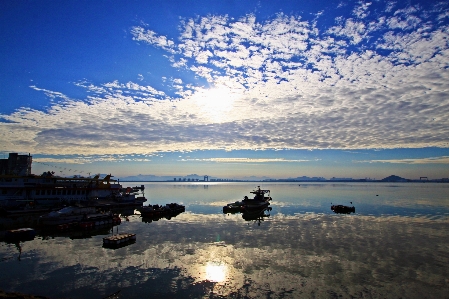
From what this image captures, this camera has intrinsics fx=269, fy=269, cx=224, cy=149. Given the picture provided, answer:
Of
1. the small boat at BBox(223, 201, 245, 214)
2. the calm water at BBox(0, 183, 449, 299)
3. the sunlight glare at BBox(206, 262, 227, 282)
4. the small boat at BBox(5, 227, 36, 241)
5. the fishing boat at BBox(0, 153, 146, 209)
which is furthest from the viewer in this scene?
the small boat at BBox(223, 201, 245, 214)

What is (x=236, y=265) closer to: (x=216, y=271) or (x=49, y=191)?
(x=216, y=271)

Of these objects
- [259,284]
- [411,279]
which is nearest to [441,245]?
[411,279]

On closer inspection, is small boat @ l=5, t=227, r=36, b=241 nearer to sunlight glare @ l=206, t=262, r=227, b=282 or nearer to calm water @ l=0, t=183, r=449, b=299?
calm water @ l=0, t=183, r=449, b=299

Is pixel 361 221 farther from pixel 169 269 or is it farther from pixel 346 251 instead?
pixel 169 269

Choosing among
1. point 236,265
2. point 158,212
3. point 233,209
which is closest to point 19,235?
point 158,212

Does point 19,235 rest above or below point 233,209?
above

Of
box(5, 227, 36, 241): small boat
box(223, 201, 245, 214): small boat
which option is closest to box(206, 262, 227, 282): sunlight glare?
box(5, 227, 36, 241): small boat

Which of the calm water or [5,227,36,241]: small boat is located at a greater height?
[5,227,36,241]: small boat

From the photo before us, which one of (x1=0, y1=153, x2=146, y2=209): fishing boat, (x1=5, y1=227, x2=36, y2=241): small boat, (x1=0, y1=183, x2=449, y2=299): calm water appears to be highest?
(x1=0, y1=153, x2=146, y2=209): fishing boat

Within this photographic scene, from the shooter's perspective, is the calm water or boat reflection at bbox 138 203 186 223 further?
boat reflection at bbox 138 203 186 223

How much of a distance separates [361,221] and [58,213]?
6866cm

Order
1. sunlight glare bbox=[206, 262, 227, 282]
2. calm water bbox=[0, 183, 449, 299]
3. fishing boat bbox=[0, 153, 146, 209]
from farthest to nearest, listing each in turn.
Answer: fishing boat bbox=[0, 153, 146, 209]
sunlight glare bbox=[206, 262, 227, 282]
calm water bbox=[0, 183, 449, 299]

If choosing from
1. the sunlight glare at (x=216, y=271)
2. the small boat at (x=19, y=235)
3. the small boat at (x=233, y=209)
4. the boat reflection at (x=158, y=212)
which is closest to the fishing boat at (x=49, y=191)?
the boat reflection at (x=158, y=212)

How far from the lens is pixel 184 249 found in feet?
128
